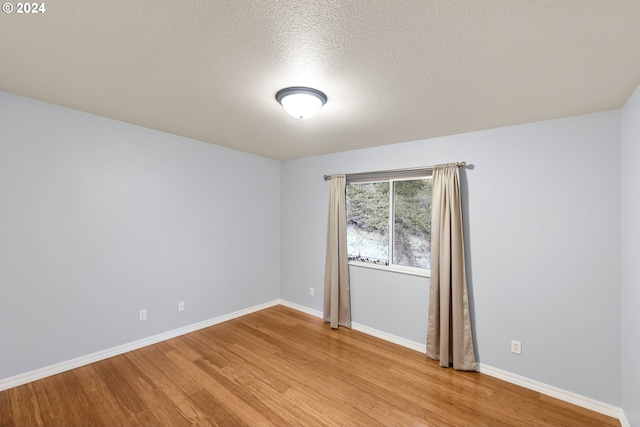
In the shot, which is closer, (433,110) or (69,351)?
(433,110)

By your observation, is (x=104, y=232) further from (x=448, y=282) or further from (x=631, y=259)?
(x=631, y=259)

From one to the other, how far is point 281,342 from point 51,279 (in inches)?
91.9

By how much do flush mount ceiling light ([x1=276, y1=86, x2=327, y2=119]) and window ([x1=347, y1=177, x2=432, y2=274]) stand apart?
180cm

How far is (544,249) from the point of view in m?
2.43

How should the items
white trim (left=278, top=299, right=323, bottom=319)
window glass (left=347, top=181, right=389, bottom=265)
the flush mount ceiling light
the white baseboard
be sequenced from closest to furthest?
the flush mount ceiling light
the white baseboard
window glass (left=347, top=181, right=389, bottom=265)
white trim (left=278, top=299, right=323, bottom=319)

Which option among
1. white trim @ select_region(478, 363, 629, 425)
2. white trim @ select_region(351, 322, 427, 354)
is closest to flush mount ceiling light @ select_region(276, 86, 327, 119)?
white trim @ select_region(351, 322, 427, 354)

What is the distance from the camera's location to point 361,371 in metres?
2.66

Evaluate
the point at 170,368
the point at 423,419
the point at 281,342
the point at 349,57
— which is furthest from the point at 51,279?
the point at 423,419

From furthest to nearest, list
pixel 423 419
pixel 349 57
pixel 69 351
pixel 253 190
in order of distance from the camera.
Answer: pixel 253 190, pixel 69 351, pixel 423 419, pixel 349 57

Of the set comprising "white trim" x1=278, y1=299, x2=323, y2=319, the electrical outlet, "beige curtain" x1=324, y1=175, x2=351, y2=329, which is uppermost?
"beige curtain" x1=324, y1=175, x2=351, y2=329

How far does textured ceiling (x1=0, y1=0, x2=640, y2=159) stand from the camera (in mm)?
1210

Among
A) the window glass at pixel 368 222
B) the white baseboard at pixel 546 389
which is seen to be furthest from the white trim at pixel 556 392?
the window glass at pixel 368 222

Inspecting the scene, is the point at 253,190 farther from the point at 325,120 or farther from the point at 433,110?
the point at 433,110

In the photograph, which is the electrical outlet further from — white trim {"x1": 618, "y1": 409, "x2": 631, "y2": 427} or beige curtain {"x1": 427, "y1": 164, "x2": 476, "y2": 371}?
Result: white trim {"x1": 618, "y1": 409, "x2": 631, "y2": 427}
